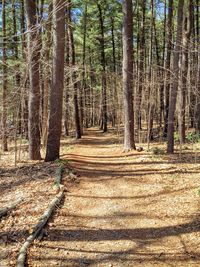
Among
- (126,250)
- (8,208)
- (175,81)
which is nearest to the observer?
(126,250)

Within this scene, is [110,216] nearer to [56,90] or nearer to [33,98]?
[56,90]

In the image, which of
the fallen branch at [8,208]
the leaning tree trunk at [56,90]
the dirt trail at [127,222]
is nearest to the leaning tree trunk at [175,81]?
the dirt trail at [127,222]

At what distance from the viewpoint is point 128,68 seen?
12.2m

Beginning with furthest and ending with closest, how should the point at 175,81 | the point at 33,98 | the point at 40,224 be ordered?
the point at 33,98
the point at 175,81
the point at 40,224

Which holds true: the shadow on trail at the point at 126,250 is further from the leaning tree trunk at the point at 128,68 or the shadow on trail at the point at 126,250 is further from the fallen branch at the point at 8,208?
the leaning tree trunk at the point at 128,68

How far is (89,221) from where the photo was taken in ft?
18.9

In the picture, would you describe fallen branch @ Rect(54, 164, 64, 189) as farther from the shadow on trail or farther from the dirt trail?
the shadow on trail

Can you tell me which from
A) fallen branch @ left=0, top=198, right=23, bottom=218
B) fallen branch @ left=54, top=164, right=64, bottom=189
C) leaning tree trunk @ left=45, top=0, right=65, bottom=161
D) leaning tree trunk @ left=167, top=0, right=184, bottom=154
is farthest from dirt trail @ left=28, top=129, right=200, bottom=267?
leaning tree trunk @ left=167, top=0, right=184, bottom=154

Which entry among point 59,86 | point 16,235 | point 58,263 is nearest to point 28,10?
point 59,86

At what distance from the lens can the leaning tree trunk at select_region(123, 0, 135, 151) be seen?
39.5 ft

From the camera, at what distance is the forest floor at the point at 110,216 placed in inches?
177

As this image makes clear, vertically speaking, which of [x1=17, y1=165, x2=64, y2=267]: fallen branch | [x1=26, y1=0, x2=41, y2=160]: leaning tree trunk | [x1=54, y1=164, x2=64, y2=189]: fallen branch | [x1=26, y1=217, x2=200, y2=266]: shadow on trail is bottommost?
[x1=26, y1=217, x2=200, y2=266]: shadow on trail

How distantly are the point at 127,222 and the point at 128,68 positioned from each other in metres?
7.71

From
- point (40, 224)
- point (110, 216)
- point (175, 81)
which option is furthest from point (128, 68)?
point (40, 224)
